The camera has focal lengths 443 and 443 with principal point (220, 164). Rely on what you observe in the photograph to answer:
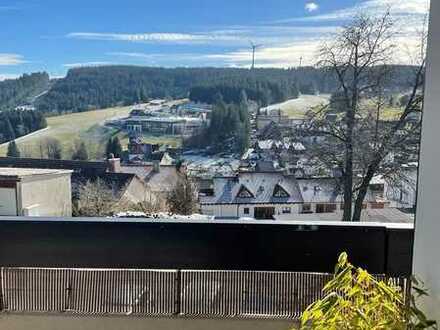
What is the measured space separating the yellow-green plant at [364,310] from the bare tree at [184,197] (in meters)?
1.20

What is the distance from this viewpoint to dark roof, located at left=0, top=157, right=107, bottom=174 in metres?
2.30

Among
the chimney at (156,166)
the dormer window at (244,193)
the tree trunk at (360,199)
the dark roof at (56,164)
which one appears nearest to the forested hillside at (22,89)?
the dark roof at (56,164)

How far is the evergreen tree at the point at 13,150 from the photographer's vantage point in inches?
90.8

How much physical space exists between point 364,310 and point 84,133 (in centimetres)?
165

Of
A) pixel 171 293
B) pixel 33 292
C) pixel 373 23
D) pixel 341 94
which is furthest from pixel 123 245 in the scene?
pixel 373 23

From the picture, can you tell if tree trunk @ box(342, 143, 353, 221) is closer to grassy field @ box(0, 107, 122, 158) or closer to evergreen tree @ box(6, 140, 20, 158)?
grassy field @ box(0, 107, 122, 158)

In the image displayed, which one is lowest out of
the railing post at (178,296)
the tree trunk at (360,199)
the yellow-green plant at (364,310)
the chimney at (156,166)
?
the railing post at (178,296)

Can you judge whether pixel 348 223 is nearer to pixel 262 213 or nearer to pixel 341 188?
pixel 341 188

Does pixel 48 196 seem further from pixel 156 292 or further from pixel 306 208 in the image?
pixel 306 208

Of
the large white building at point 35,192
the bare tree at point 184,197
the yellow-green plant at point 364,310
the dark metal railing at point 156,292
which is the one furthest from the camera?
the bare tree at point 184,197

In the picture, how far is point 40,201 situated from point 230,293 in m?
1.09

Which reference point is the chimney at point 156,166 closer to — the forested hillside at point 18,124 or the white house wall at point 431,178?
the forested hillside at point 18,124

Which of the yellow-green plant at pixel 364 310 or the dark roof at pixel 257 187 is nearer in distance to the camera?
the yellow-green plant at pixel 364 310

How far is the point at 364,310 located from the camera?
3.87 ft
